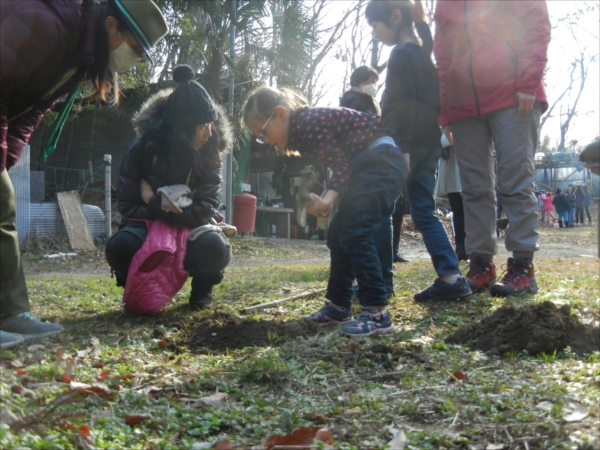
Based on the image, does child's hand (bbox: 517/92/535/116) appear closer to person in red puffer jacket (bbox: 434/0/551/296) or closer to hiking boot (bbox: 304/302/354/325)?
person in red puffer jacket (bbox: 434/0/551/296)

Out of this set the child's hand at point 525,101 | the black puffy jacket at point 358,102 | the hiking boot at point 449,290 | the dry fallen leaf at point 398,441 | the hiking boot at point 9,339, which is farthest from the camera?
the black puffy jacket at point 358,102

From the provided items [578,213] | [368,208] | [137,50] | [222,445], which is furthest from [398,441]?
[578,213]

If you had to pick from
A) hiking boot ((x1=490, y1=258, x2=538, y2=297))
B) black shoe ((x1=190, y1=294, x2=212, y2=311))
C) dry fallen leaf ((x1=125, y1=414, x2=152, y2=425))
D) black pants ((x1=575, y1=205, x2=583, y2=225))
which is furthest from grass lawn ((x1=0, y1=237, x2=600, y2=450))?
black pants ((x1=575, y1=205, x2=583, y2=225))

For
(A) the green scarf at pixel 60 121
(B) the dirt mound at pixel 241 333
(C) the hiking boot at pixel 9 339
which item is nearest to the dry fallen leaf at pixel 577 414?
(B) the dirt mound at pixel 241 333

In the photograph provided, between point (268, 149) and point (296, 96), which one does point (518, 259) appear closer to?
point (296, 96)

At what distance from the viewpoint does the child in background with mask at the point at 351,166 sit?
3.40 metres

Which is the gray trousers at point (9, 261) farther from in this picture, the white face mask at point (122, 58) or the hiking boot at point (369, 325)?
the hiking boot at point (369, 325)

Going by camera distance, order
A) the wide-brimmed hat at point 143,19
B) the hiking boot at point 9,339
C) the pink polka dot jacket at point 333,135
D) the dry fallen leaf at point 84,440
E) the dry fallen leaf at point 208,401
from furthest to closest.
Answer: the pink polka dot jacket at point 333,135
the wide-brimmed hat at point 143,19
the hiking boot at point 9,339
the dry fallen leaf at point 208,401
the dry fallen leaf at point 84,440

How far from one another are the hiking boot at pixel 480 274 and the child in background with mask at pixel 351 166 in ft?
3.72

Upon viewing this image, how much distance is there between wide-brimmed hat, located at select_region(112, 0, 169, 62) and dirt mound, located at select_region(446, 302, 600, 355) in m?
2.12

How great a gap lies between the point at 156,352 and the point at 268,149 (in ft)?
58.6

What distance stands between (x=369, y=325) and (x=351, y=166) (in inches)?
35.0

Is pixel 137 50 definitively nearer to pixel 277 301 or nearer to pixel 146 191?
pixel 146 191

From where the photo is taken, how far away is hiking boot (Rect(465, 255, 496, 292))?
14.5 ft
